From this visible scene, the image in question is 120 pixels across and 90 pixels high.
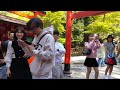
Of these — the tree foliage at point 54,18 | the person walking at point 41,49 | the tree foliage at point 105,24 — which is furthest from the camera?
the tree foliage at point 105,24

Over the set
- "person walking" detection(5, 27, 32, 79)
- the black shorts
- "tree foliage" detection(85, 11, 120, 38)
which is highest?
"tree foliage" detection(85, 11, 120, 38)

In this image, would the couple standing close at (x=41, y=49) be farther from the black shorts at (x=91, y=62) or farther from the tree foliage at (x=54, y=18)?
the tree foliage at (x=54, y=18)

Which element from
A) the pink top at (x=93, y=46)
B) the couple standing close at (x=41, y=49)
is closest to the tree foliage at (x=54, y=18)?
the pink top at (x=93, y=46)

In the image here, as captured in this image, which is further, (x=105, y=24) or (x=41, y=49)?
(x=105, y=24)

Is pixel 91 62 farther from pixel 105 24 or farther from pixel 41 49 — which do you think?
pixel 105 24

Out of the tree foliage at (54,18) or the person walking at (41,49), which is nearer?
the person walking at (41,49)

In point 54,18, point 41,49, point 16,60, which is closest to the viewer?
point 41,49

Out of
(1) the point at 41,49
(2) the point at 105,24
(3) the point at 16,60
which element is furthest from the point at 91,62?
(2) the point at 105,24

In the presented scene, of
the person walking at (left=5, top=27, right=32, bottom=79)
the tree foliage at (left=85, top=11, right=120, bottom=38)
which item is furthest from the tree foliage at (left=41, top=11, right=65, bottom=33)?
the person walking at (left=5, top=27, right=32, bottom=79)

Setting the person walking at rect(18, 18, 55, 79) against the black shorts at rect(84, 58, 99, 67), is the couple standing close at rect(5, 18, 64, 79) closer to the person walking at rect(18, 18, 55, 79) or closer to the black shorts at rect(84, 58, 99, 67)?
the person walking at rect(18, 18, 55, 79)

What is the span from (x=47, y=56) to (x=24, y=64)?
907 mm
